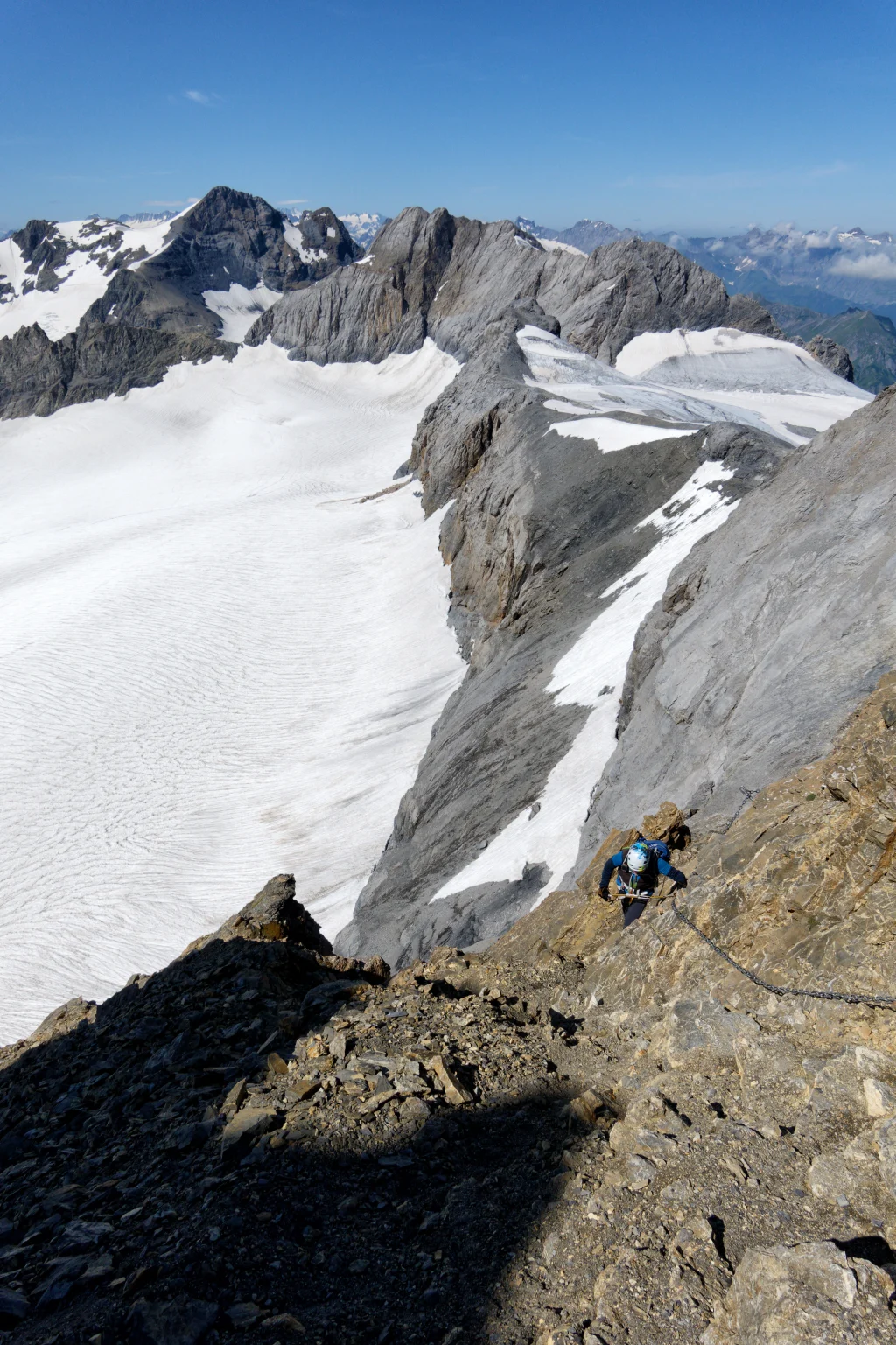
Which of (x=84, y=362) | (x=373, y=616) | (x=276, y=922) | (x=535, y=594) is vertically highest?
(x=84, y=362)

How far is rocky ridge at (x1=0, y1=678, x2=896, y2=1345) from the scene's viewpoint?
188 inches

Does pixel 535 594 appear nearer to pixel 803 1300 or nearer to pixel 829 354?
→ pixel 803 1300

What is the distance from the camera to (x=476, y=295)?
103 meters

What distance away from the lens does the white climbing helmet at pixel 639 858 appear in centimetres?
906

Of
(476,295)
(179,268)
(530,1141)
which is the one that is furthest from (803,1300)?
(179,268)

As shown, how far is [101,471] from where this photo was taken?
87.5 meters

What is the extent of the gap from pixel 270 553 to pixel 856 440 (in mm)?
43480

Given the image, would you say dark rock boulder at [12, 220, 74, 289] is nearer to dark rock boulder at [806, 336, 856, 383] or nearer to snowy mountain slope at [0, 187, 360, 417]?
snowy mountain slope at [0, 187, 360, 417]

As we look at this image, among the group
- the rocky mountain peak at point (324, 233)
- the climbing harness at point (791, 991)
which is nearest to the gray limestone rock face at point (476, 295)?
the rocky mountain peak at point (324, 233)

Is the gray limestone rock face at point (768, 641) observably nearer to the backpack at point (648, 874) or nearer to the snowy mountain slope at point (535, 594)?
the backpack at point (648, 874)

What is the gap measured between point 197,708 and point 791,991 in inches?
1343

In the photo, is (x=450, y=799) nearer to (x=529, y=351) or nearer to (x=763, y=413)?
(x=529, y=351)

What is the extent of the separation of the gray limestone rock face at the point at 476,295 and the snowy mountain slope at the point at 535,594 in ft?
112

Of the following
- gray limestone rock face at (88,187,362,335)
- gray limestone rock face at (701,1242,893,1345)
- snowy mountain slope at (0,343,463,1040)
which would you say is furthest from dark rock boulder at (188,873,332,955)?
gray limestone rock face at (88,187,362,335)
